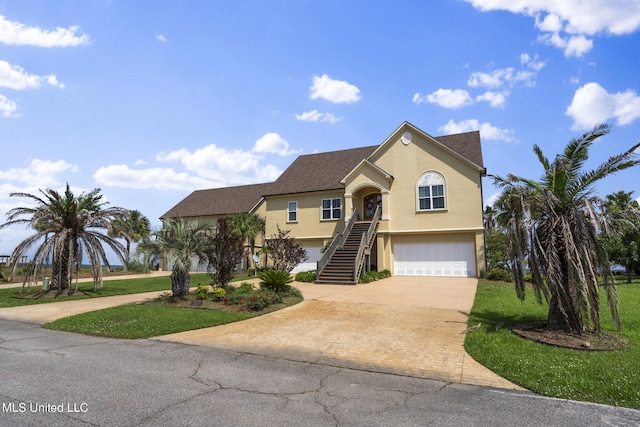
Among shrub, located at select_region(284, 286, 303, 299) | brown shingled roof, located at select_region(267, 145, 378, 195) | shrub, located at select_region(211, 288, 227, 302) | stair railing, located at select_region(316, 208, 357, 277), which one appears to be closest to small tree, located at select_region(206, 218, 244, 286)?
shrub, located at select_region(211, 288, 227, 302)

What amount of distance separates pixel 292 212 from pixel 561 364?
2339 cm

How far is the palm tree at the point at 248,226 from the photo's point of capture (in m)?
29.2

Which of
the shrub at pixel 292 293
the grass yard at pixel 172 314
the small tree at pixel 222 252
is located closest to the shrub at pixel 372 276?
the shrub at pixel 292 293

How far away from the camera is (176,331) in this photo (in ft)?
30.9

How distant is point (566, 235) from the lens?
7.98 metres

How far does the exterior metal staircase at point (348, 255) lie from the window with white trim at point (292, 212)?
555 cm

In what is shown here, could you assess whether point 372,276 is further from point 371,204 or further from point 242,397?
point 242,397

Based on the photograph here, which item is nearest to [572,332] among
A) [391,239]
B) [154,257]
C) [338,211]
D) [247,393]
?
[247,393]

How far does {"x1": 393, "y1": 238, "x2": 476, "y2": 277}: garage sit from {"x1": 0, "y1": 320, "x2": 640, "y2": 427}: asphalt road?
18330mm

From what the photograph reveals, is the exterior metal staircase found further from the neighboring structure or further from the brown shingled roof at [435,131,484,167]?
the brown shingled roof at [435,131,484,167]

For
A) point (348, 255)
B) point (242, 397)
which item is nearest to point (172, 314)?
point (242, 397)

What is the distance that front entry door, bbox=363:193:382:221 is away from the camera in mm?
26916

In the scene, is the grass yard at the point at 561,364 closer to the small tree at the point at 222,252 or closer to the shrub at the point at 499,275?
the small tree at the point at 222,252

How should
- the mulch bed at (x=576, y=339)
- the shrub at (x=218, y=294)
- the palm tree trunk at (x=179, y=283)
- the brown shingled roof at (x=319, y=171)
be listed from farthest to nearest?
the brown shingled roof at (x=319, y=171), the palm tree trunk at (x=179, y=283), the shrub at (x=218, y=294), the mulch bed at (x=576, y=339)
